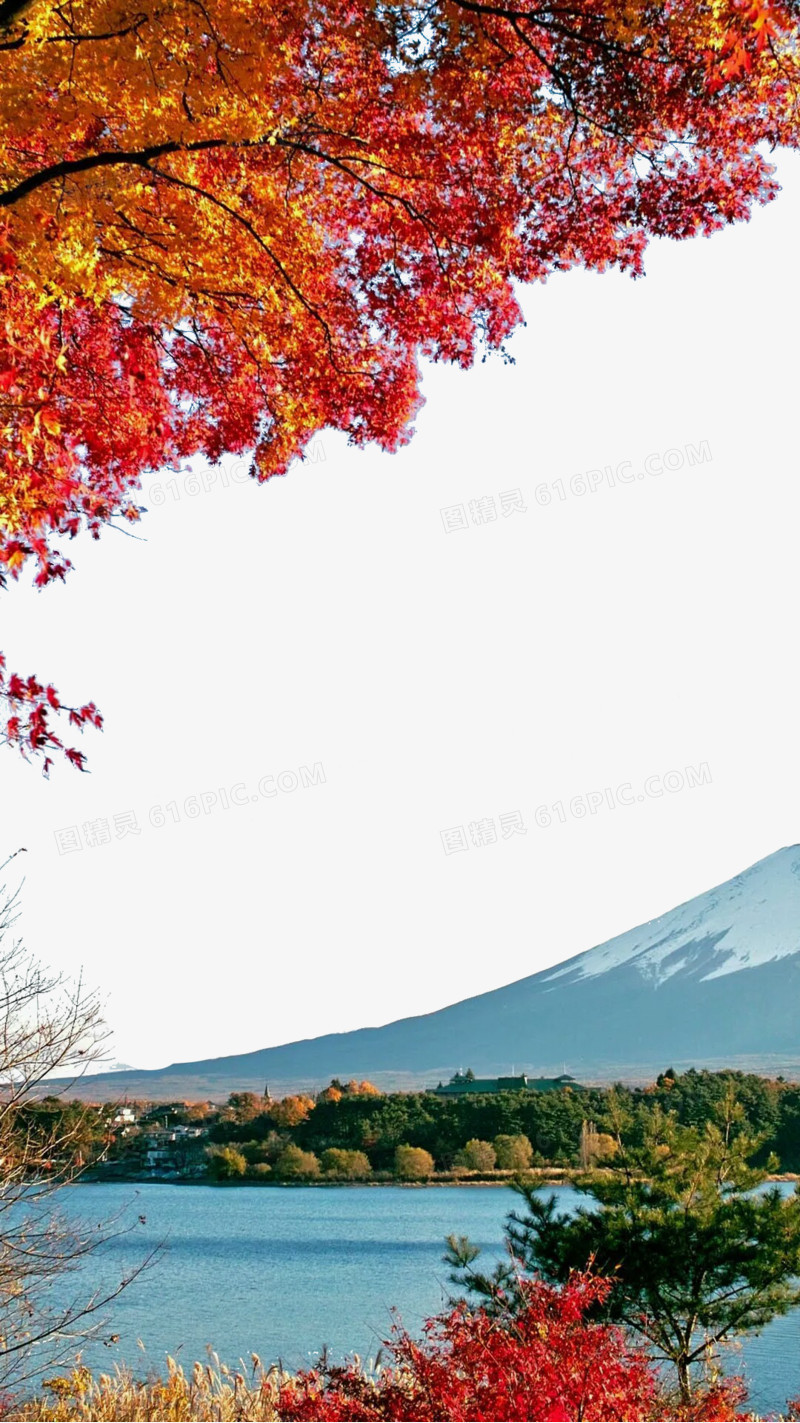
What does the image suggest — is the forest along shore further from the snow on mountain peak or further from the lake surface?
the snow on mountain peak

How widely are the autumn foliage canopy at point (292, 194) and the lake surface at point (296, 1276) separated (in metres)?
4.79

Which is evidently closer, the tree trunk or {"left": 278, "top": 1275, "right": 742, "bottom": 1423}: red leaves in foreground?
{"left": 278, "top": 1275, "right": 742, "bottom": 1423}: red leaves in foreground

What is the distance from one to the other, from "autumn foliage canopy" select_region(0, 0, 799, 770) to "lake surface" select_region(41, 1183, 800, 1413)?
4.79 metres

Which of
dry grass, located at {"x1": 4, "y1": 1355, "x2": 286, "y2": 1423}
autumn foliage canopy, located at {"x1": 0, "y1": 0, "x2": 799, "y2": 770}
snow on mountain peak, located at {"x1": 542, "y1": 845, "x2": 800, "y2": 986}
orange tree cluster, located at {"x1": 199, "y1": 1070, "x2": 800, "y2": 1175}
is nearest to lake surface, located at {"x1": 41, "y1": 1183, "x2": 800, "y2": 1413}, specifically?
dry grass, located at {"x1": 4, "y1": 1355, "x2": 286, "y2": 1423}

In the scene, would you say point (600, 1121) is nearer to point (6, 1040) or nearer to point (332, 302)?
point (6, 1040)

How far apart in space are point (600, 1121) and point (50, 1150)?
5.43 meters

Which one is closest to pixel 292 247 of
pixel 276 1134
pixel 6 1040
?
pixel 6 1040

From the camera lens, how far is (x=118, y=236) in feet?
15.3

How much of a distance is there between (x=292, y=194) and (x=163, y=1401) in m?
7.27

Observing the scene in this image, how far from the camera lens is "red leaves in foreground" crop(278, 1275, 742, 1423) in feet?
13.7

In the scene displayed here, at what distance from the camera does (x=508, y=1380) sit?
14.0 ft

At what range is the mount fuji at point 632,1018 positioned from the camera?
477 feet

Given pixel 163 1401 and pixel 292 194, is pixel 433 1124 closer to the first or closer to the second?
pixel 163 1401

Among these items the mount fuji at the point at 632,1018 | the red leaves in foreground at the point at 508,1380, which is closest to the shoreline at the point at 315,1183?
the red leaves in foreground at the point at 508,1380
